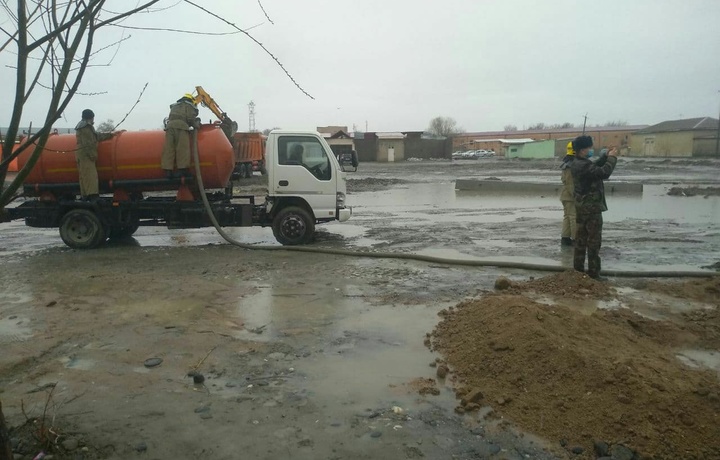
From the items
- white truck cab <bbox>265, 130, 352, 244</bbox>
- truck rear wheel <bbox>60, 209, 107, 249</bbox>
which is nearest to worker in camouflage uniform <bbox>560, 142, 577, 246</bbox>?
white truck cab <bbox>265, 130, 352, 244</bbox>

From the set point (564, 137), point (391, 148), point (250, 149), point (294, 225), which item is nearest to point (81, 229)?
point (294, 225)

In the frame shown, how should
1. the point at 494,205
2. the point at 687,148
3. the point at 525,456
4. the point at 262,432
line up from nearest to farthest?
the point at 525,456 → the point at 262,432 → the point at 494,205 → the point at 687,148

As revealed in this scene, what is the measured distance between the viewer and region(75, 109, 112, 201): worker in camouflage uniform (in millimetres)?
11148

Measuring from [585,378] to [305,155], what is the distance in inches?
320

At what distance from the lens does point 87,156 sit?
11.4 metres

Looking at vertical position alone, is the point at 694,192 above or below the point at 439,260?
above

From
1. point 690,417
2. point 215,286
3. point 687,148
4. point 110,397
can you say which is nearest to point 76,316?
point 215,286

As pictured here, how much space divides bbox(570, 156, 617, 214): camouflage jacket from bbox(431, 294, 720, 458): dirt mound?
2.59 metres

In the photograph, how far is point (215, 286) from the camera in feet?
28.0

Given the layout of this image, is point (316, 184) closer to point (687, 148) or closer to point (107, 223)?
point (107, 223)

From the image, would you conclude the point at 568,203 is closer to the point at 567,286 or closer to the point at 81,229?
the point at 567,286

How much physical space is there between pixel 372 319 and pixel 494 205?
1336 centimetres

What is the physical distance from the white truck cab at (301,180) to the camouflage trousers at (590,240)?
16.0 feet

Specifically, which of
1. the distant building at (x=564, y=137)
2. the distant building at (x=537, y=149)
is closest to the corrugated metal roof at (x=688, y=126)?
the distant building at (x=564, y=137)
